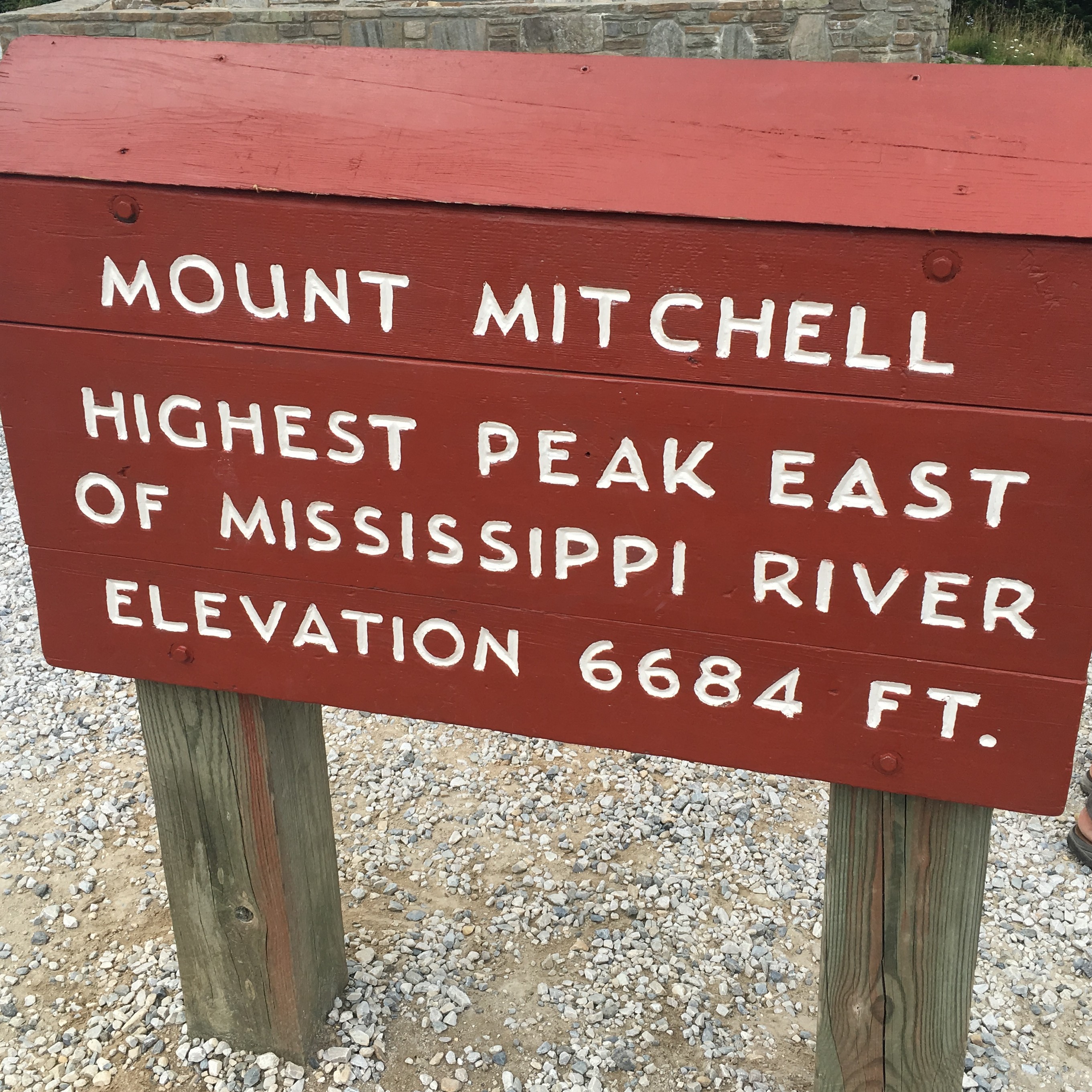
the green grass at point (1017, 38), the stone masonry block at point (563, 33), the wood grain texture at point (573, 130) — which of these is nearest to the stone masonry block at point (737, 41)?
Answer: the stone masonry block at point (563, 33)

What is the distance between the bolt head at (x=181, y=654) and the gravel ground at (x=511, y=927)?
1037mm

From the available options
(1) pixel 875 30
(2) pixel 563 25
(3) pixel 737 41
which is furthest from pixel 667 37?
(1) pixel 875 30

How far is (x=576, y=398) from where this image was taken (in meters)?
1.41

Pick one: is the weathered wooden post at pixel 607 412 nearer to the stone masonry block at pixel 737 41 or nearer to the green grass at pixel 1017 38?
the stone masonry block at pixel 737 41

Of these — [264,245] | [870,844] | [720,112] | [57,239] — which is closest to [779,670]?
[870,844]

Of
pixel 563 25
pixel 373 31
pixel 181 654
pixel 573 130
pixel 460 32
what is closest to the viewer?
pixel 573 130

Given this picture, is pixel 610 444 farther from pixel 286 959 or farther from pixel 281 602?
pixel 286 959

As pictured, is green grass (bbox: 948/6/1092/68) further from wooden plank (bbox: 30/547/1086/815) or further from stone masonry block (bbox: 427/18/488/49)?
wooden plank (bbox: 30/547/1086/815)

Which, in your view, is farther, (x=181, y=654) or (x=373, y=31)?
(x=373, y=31)

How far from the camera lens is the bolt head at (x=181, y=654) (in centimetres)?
176

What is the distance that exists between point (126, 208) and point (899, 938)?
5.41ft

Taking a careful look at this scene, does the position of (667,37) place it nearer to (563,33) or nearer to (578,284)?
(563,33)


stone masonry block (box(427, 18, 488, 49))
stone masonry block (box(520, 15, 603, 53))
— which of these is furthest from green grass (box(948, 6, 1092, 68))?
stone masonry block (box(427, 18, 488, 49))

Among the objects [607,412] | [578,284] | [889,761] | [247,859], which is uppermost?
[578,284]
